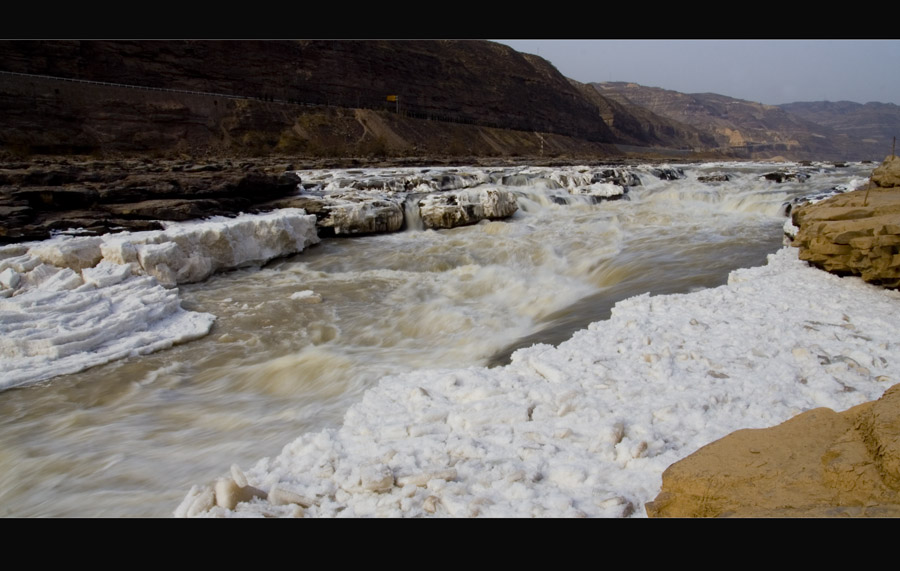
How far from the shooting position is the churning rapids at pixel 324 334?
3.67 meters

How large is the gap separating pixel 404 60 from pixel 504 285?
4878 centimetres

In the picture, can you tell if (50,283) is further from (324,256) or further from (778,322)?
(778,322)

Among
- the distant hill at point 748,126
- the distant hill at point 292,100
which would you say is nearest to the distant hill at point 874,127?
the distant hill at point 748,126

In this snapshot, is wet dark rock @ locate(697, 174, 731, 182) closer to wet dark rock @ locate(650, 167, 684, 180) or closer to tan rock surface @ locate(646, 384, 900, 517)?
wet dark rock @ locate(650, 167, 684, 180)

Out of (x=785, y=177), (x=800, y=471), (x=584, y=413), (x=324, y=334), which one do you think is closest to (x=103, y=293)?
(x=324, y=334)

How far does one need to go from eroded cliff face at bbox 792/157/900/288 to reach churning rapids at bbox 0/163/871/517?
1.27 meters

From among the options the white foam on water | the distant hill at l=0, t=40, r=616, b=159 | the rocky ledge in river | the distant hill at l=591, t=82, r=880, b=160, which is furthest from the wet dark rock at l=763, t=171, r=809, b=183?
the distant hill at l=591, t=82, r=880, b=160

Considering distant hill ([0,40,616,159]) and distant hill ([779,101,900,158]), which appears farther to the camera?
distant hill ([779,101,900,158])

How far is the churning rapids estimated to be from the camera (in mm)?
3666

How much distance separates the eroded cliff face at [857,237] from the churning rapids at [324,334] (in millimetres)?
1268

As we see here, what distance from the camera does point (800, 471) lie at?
7.06ft

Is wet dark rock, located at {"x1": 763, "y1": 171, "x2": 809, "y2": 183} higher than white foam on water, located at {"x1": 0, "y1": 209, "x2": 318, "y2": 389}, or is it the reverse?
wet dark rock, located at {"x1": 763, "y1": 171, "x2": 809, "y2": 183}

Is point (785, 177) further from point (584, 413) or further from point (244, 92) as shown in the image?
point (244, 92)

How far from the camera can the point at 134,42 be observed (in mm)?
34844
